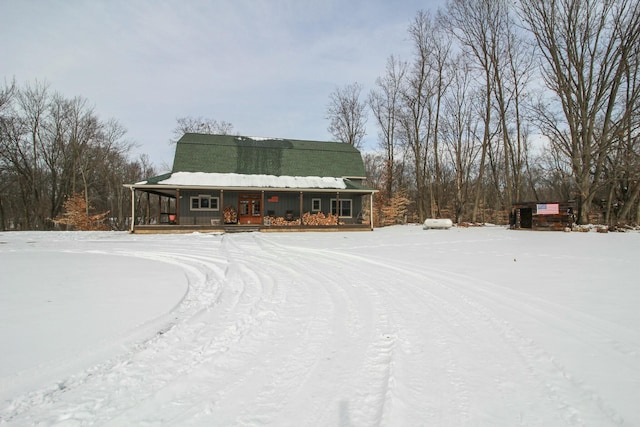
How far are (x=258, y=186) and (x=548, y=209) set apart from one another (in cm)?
1494

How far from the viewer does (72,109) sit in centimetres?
2830

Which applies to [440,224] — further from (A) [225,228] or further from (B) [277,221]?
(A) [225,228]

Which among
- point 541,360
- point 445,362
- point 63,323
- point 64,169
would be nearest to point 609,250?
point 541,360

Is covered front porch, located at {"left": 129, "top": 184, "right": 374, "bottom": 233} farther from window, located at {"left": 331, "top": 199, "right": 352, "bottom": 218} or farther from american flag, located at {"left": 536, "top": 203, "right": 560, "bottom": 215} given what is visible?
american flag, located at {"left": 536, "top": 203, "right": 560, "bottom": 215}

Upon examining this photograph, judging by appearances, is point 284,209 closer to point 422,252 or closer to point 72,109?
point 422,252

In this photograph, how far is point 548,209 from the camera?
15.2 metres

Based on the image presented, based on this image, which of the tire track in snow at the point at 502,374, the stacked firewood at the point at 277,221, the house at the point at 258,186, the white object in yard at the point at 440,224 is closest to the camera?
the tire track in snow at the point at 502,374

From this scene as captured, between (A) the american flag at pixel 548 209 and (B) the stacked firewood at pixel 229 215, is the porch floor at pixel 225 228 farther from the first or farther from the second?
(A) the american flag at pixel 548 209

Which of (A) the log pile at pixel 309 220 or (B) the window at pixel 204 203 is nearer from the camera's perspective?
(A) the log pile at pixel 309 220

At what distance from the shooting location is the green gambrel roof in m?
20.9

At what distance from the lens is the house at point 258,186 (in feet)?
61.2

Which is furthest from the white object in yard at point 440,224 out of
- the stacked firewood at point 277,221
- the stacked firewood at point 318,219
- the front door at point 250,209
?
the front door at point 250,209

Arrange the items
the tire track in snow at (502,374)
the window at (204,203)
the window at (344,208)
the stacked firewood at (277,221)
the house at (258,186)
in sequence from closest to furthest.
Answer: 1. the tire track in snow at (502,374)
2. the house at (258,186)
3. the stacked firewood at (277,221)
4. the window at (204,203)
5. the window at (344,208)

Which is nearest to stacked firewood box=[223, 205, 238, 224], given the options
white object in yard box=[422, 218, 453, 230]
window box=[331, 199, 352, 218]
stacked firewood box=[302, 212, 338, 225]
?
stacked firewood box=[302, 212, 338, 225]
